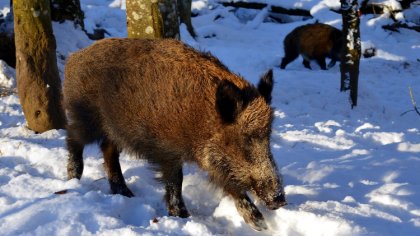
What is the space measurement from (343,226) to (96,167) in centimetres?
243

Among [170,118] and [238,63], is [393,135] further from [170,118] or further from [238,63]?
[238,63]

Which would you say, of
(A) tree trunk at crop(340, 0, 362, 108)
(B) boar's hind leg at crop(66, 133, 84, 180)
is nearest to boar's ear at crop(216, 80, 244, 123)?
(B) boar's hind leg at crop(66, 133, 84, 180)

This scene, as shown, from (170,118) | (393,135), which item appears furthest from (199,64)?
(393,135)

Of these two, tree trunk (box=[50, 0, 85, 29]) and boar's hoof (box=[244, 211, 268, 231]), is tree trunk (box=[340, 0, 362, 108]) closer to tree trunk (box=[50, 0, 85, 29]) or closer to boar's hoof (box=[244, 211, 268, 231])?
tree trunk (box=[50, 0, 85, 29])

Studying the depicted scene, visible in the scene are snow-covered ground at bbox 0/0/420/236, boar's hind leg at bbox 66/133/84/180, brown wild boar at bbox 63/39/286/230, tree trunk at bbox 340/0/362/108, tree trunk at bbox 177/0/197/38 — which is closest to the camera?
snow-covered ground at bbox 0/0/420/236

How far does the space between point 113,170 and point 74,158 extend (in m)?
0.48

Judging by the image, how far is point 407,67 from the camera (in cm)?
1480

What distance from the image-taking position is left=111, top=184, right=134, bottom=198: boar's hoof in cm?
406

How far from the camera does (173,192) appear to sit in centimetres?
381

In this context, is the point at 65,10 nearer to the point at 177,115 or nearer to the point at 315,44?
the point at 177,115

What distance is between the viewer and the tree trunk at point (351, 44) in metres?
9.67

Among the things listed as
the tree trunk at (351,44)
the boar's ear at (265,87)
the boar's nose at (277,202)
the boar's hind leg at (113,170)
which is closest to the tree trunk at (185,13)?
the tree trunk at (351,44)

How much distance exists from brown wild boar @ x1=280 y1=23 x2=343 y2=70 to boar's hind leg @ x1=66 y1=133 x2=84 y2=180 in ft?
36.3

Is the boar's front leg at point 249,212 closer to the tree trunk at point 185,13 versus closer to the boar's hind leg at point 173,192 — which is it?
the boar's hind leg at point 173,192
